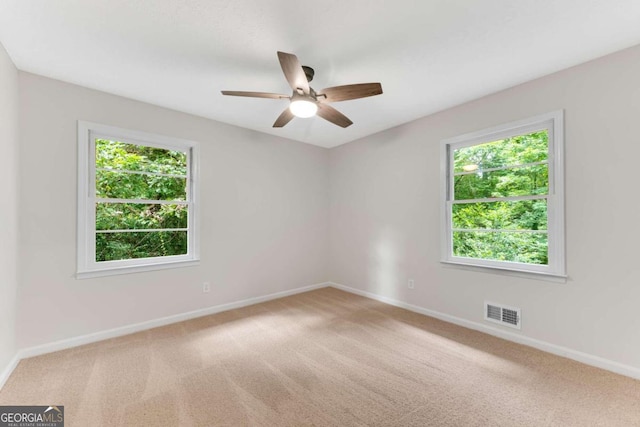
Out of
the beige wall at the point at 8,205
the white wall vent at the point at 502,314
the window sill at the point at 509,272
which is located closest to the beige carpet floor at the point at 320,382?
the white wall vent at the point at 502,314

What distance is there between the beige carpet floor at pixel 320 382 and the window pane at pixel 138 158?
186cm

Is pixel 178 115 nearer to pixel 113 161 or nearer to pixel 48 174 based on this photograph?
pixel 113 161

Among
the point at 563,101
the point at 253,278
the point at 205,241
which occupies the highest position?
the point at 563,101

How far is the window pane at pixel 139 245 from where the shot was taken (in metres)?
2.92

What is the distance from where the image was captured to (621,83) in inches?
87.2

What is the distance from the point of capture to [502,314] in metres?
2.85

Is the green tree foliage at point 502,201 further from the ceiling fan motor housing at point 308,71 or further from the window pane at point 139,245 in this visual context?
the window pane at point 139,245

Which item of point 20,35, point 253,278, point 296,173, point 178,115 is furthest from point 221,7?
point 253,278

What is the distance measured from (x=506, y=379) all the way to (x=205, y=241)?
340cm

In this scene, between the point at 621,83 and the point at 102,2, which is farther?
the point at 621,83

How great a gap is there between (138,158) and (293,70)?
2333 millimetres

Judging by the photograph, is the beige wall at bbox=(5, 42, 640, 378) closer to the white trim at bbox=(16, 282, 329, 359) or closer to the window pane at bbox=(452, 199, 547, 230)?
the white trim at bbox=(16, 282, 329, 359)

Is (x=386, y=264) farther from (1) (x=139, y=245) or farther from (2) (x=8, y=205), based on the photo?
(2) (x=8, y=205)

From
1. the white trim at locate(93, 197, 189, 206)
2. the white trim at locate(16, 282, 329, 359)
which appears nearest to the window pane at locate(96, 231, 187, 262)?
the white trim at locate(93, 197, 189, 206)
